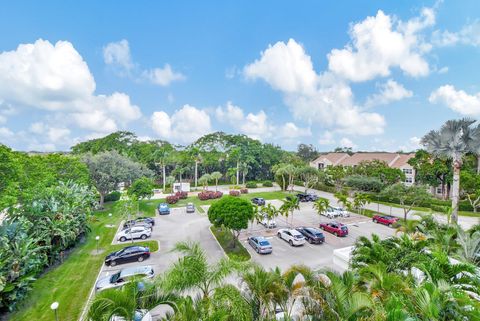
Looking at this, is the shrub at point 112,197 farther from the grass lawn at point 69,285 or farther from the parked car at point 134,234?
the parked car at point 134,234

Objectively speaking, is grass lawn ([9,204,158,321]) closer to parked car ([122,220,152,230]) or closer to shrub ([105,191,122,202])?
parked car ([122,220,152,230])

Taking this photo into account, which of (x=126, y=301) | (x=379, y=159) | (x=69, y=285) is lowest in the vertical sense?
(x=69, y=285)

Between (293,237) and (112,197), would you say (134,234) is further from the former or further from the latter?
(112,197)

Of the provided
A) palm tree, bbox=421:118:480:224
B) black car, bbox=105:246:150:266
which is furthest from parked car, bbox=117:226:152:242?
palm tree, bbox=421:118:480:224

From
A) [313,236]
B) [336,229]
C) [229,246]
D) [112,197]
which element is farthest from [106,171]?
[336,229]

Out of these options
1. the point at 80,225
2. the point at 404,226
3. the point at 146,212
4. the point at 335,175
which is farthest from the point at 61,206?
the point at 335,175
